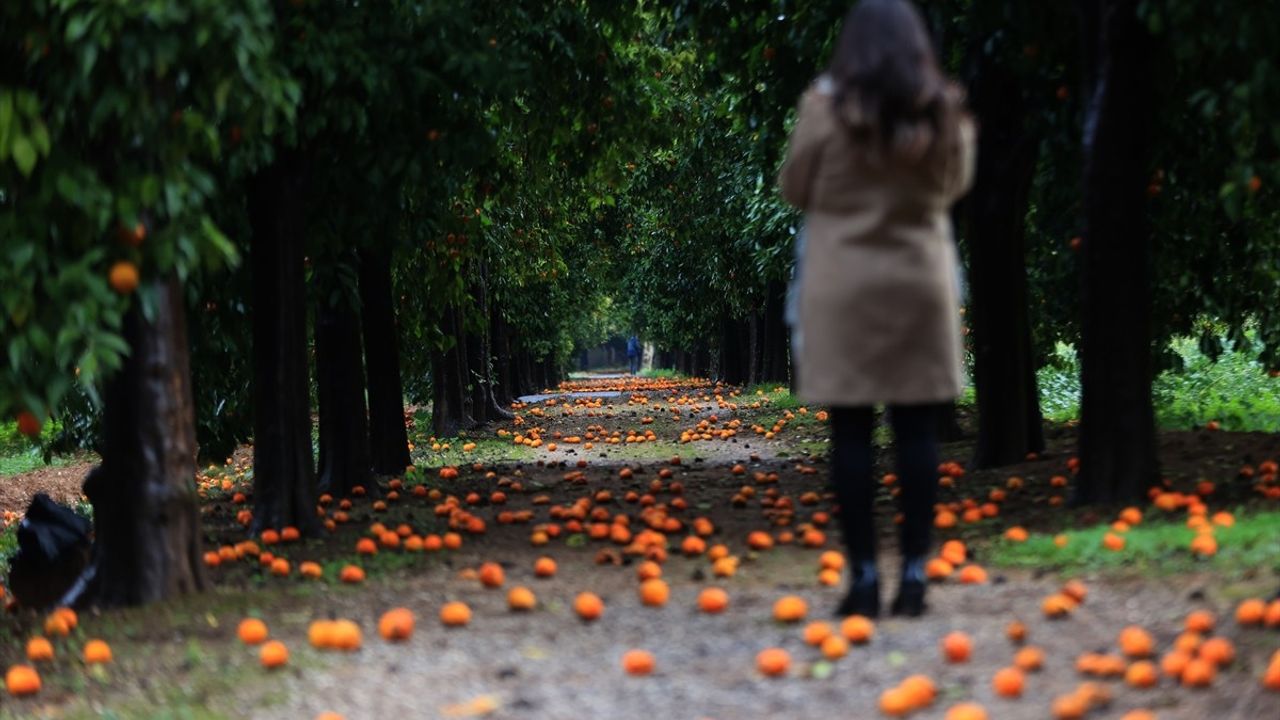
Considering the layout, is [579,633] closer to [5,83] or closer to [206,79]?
[206,79]

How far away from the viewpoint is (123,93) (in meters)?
5.09

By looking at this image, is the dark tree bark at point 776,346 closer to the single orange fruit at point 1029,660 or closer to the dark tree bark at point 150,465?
the dark tree bark at point 150,465

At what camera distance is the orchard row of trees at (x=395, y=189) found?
512cm

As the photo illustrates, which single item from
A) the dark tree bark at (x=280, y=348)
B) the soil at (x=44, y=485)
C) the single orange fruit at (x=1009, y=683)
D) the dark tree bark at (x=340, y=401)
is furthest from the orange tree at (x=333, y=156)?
the soil at (x=44, y=485)

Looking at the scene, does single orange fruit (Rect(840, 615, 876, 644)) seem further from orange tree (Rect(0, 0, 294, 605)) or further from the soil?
the soil

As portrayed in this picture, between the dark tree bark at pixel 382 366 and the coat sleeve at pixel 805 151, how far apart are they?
20.8 feet

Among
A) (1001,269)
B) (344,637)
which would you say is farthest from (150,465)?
(1001,269)

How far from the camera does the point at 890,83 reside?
13.5 ft

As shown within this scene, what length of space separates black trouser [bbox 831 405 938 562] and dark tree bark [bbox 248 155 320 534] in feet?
13.6

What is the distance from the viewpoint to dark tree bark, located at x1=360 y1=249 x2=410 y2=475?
10922 mm

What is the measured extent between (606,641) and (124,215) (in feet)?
7.93

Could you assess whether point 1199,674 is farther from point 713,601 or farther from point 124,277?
point 124,277

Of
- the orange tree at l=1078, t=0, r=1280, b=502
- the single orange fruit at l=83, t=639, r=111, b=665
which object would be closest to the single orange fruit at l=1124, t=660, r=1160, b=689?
the orange tree at l=1078, t=0, r=1280, b=502

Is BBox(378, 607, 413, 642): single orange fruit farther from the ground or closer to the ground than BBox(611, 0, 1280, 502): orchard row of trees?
closer to the ground
